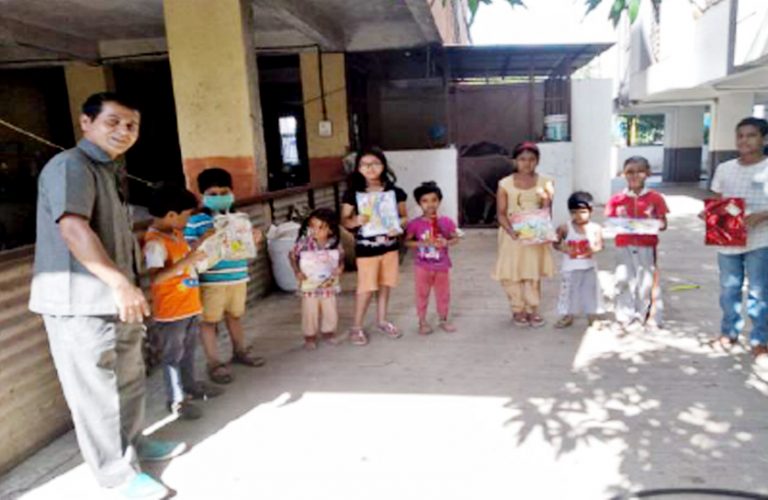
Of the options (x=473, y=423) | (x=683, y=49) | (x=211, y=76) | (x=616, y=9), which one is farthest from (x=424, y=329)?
(x=683, y=49)

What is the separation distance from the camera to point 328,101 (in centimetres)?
824

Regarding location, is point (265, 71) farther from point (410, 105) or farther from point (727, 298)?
point (727, 298)

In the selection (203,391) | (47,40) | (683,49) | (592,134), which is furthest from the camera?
(683,49)

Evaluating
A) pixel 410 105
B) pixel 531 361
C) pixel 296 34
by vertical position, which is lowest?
pixel 531 361

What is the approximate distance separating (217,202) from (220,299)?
23.3 inches

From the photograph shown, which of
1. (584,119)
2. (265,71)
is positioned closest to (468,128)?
(584,119)

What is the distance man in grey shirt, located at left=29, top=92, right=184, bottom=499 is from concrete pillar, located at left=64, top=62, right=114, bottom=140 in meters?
6.77

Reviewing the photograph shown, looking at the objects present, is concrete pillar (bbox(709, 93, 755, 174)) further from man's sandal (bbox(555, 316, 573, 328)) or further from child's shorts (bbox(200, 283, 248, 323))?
child's shorts (bbox(200, 283, 248, 323))

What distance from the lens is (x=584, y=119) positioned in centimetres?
1019

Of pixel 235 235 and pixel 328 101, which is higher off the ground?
pixel 328 101

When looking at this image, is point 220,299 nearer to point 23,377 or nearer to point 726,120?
point 23,377

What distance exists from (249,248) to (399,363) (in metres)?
1.24

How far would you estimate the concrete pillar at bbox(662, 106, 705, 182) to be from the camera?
16875mm

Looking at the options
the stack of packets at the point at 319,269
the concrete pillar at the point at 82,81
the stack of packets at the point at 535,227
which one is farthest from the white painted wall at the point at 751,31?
the concrete pillar at the point at 82,81
